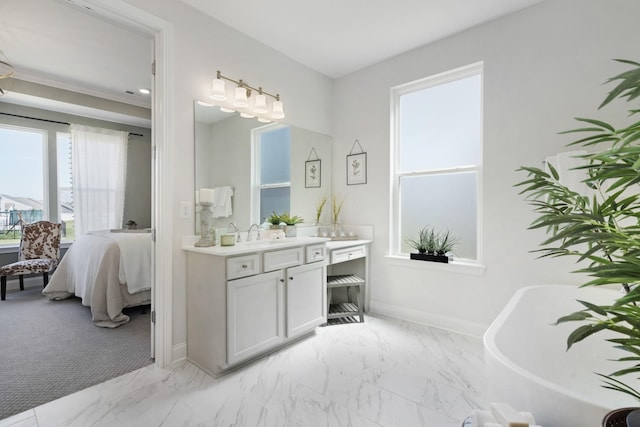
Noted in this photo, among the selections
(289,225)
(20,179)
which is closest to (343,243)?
(289,225)

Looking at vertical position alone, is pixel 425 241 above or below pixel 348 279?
above

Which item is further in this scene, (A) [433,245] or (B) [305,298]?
(A) [433,245]

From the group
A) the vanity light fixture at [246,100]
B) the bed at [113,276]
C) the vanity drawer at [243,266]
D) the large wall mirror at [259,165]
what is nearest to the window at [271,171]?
the large wall mirror at [259,165]

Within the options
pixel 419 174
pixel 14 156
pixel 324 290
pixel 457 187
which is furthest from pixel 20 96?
pixel 457 187

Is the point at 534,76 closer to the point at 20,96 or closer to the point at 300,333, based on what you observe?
the point at 300,333

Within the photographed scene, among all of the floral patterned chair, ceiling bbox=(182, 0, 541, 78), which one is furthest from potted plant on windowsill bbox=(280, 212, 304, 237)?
the floral patterned chair

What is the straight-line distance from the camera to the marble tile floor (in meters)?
1.65

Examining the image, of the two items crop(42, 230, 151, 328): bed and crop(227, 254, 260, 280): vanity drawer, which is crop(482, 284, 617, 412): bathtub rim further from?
crop(42, 230, 151, 328): bed

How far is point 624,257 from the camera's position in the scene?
0.64 m

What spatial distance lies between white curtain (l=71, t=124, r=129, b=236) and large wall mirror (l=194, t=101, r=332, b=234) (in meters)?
3.42

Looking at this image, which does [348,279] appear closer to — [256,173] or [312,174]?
[312,174]

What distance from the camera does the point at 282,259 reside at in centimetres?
241

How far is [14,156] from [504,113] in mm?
6149

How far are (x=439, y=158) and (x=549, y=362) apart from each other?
1.89m
